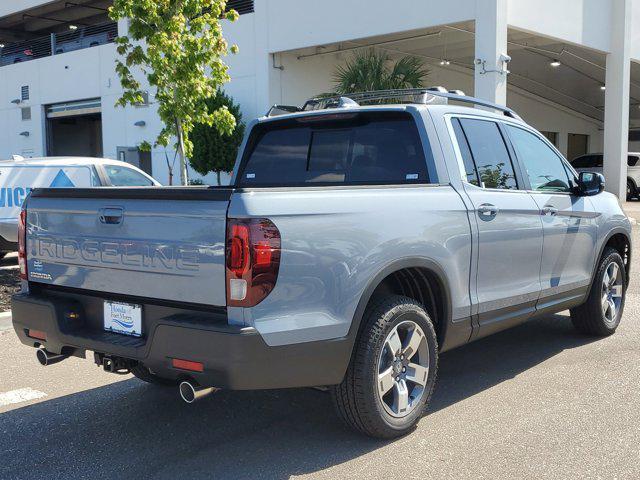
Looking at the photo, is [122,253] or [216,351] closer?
[216,351]

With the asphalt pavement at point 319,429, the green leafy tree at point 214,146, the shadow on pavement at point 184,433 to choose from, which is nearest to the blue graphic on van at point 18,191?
the asphalt pavement at point 319,429

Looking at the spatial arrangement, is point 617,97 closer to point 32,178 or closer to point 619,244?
point 619,244

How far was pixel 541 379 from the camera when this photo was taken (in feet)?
16.6

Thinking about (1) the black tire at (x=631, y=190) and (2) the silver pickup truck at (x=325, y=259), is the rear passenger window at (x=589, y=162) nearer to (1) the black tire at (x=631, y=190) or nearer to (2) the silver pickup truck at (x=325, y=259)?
(1) the black tire at (x=631, y=190)

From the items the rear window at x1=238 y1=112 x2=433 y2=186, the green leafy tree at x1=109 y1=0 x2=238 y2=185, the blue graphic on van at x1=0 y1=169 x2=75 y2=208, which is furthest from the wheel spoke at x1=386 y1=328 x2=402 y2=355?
the blue graphic on van at x1=0 y1=169 x2=75 y2=208

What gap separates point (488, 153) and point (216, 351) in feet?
8.22

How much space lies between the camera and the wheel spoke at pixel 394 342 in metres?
3.84

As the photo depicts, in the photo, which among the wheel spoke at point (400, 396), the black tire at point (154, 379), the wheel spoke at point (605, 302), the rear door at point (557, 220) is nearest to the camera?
the wheel spoke at point (400, 396)

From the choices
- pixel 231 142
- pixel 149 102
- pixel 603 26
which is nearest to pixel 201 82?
pixel 231 142

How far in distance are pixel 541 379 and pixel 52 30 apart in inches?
1385

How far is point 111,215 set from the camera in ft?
12.0

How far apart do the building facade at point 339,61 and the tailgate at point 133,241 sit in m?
14.1

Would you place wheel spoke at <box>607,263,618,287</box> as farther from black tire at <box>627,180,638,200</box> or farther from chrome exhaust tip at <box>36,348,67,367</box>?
black tire at <box>627,180,638,200</box>

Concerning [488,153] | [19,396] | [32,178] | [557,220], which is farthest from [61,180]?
[557,220]
